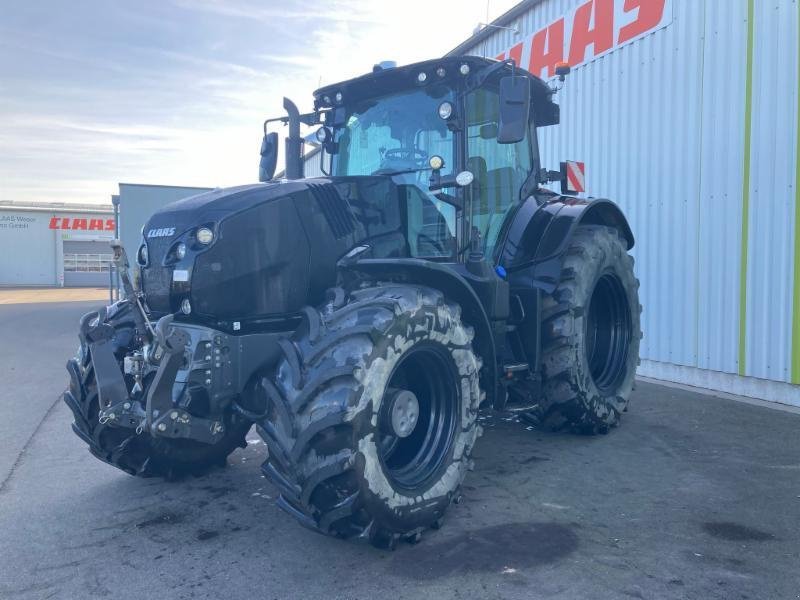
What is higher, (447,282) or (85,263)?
(85,263)

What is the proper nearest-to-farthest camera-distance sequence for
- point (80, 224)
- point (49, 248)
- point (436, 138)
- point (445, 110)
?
point (445, 110), point (436, 138), point (49, 248), point (80, 224)

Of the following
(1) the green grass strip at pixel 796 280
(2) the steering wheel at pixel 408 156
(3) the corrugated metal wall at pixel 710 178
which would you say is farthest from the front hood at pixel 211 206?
(3) the corrugated metal wall at pixel 710 178

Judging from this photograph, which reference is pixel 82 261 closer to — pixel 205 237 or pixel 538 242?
pixel 538 242

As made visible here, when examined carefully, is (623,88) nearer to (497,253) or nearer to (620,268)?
(620,268)

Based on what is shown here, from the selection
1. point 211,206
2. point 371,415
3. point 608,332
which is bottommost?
point 371,415

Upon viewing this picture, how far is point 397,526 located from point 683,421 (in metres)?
3.91

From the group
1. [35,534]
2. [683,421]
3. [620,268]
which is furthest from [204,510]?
[683,421]

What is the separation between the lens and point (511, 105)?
4289mm

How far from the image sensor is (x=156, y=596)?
3.25m

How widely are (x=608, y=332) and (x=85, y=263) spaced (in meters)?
44.3

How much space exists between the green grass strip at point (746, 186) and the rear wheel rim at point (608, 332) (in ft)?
6.05

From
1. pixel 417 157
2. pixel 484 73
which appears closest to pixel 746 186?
pixel 484 73

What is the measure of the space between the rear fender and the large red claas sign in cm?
593

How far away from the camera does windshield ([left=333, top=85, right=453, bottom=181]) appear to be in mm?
4746
